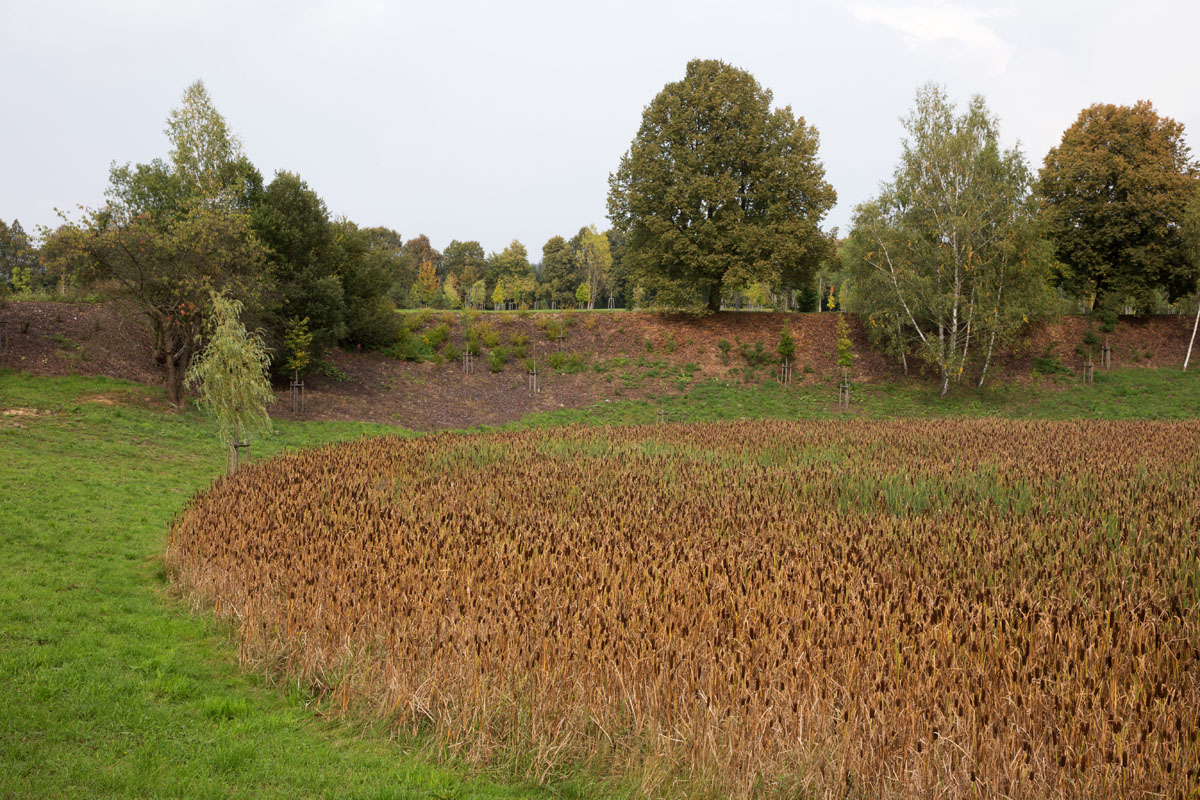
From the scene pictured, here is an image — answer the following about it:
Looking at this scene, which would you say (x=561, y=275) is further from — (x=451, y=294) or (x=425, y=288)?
(x=425, y=288)

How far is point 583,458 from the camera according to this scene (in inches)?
573

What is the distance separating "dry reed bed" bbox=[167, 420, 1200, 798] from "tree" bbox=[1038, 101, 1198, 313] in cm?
3205

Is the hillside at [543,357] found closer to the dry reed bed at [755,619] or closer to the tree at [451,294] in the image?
the dry reed bed at [755,619]

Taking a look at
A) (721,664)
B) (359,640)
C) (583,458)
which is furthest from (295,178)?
(721,664)

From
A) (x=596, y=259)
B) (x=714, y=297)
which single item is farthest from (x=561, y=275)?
(x=714, y=297)

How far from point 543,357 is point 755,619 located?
33331mm

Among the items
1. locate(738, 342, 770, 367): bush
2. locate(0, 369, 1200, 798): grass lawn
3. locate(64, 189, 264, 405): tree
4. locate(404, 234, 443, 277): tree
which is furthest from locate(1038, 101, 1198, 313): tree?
locate(404, 234, 443, 277): tree

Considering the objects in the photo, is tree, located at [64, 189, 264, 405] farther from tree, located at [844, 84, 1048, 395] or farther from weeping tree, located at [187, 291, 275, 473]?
tree, located at [844, 84, 1048, 395]

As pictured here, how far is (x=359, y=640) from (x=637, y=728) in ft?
9.30

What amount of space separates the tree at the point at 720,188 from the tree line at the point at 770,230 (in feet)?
0.39

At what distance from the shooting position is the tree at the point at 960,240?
1246 inches

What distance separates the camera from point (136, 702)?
19.1ft

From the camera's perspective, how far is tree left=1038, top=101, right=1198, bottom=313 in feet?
118

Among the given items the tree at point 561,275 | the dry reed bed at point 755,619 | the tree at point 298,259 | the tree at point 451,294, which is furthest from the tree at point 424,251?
the dry reed bed at point 755,619
